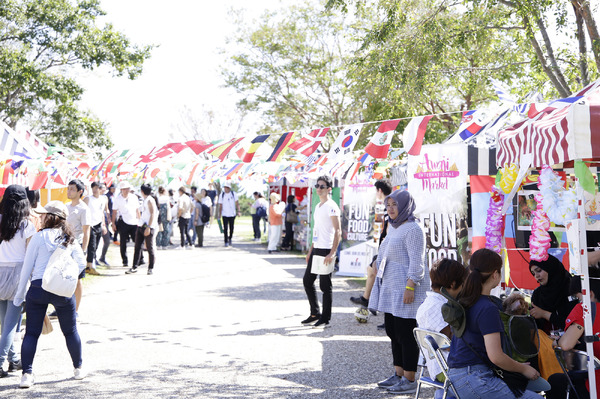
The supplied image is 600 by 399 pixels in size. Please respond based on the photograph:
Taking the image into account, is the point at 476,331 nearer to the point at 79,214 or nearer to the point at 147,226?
the point at 79,214

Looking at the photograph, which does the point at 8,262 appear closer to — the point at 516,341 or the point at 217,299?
the point at 516,341

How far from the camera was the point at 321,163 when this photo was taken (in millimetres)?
16969

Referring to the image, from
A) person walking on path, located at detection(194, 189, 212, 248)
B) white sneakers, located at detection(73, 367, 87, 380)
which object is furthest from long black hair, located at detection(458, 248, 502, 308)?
person walking on path, located at detection(194, 189, 212, 248)

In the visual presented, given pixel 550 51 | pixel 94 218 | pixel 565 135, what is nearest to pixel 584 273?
pixel 565 135

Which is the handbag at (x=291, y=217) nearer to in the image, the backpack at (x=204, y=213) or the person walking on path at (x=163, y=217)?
the backpack at (x=204, y=213)

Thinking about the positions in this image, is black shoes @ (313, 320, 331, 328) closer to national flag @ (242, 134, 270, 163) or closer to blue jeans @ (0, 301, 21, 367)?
national flag @ (242, 134, 270, 163)

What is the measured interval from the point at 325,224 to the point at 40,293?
12.1ft

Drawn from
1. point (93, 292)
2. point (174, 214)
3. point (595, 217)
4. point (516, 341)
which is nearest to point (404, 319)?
point (516, 341)

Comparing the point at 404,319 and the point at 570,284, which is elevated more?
the point at 570,284

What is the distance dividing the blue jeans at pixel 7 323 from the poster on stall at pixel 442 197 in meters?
5.07

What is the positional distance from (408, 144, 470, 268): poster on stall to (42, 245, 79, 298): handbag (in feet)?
15.3

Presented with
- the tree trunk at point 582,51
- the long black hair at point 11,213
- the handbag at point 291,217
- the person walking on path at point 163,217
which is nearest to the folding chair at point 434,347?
the long black hair at point 11,213

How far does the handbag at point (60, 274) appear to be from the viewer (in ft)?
16.9

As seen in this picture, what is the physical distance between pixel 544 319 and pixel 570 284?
345 millimetres
